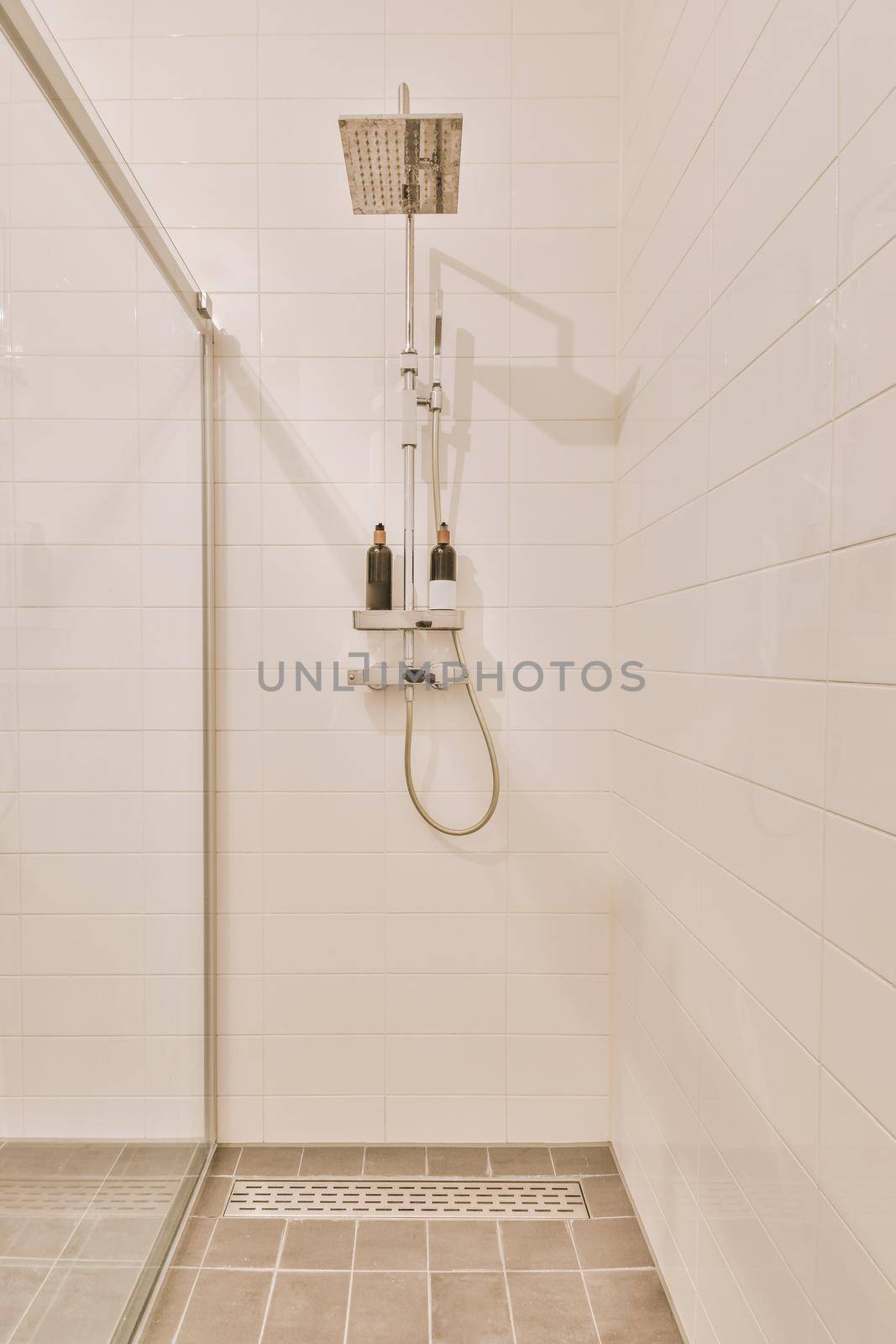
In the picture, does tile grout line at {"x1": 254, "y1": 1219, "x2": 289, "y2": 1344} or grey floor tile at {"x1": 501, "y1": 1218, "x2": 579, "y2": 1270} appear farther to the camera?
grey floor tile at {"x1": 501, "y1": 1218, "x2": 579, "y2": 1270}

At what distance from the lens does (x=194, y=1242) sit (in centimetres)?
155

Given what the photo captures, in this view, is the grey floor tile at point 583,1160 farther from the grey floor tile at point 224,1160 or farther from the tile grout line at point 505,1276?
the grey floor tile at point 224,1160

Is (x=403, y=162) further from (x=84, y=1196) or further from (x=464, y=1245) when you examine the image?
(x=464, y=1245)

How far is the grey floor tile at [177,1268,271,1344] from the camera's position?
1.33 m

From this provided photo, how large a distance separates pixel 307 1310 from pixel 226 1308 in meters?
0.14

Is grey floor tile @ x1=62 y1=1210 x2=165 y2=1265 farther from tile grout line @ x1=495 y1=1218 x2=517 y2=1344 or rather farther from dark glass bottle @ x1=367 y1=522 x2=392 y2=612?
dark glass bottle @ x1=367 y1=522 x2=392 y2=612

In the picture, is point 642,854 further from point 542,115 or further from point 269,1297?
point 542,115

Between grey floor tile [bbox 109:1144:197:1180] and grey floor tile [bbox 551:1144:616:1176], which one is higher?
grey floor tile [bbox 109:1144:197:1180]

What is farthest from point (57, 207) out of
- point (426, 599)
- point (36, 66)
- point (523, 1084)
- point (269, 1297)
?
point (523, 1084)

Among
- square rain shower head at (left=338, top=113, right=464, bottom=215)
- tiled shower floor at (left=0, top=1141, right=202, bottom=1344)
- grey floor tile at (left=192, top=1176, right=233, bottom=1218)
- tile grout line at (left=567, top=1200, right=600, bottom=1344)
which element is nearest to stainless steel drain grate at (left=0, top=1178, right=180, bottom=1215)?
tiled shower floor at (left=0, top=1141, right=202, bottom=1344)

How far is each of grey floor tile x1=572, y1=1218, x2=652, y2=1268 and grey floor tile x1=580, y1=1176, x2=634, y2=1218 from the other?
2cm

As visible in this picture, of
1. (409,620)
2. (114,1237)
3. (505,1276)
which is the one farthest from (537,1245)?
(409,620)

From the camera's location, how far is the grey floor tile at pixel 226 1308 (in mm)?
1333

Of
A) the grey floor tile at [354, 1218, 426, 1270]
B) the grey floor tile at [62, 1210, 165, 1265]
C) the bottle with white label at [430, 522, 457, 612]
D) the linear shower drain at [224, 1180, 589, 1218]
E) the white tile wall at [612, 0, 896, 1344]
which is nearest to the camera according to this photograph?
the white tile wall at [612, 0, 896, 1344]
